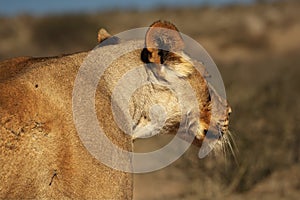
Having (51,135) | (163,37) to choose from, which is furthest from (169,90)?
(51,135)

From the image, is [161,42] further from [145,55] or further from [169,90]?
[169,90]

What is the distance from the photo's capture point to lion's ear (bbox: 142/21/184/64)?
4.49 meters

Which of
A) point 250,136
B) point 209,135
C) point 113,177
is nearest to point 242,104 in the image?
point 250,136

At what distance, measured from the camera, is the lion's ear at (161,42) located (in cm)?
449

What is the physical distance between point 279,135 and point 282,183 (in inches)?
51.0

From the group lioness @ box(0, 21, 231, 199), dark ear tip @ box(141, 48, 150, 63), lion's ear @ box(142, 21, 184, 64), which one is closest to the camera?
lioness @ box(0, 21, 231, 199)

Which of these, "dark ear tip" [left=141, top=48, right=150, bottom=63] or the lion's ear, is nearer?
the lion's ear

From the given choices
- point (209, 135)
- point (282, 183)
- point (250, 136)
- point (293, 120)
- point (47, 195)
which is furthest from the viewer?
point (293, 120)

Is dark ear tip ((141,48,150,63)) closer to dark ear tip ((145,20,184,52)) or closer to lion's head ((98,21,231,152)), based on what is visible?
lion's head ((98,21,231,152))

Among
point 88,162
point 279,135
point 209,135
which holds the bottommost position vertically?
point 279,135

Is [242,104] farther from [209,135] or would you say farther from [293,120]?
[209,135]

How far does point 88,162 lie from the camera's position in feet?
12.6

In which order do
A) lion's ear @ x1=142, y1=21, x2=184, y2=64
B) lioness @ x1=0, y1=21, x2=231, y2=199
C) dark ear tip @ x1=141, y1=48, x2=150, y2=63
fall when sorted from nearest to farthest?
lioness @ x1=0, y1=21, x2=231, y2=199, lion's ear @ x1=142, y1=21, x2=184, y2=64, dark ear tip @ x1=141, y1=48, x2=150, y2=63

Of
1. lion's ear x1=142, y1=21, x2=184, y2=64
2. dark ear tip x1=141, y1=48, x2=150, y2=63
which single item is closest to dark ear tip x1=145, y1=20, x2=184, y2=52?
lion's ear x1=142, y1=21, x2=184, y2=64
